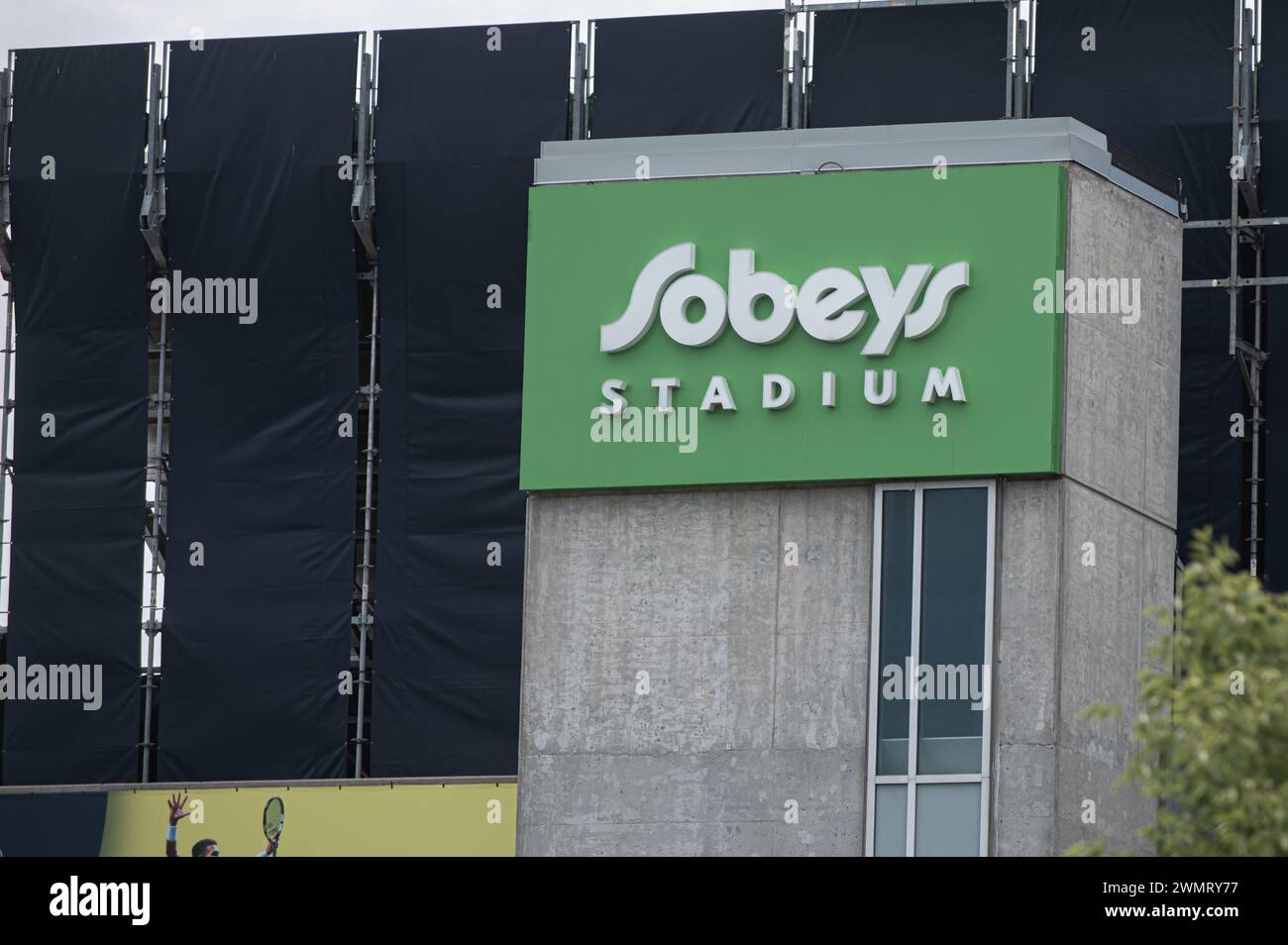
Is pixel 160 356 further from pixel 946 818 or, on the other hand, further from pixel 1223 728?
pixel 1223 728

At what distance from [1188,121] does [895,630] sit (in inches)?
513

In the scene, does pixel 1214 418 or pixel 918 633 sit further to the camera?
pixel 1214 418

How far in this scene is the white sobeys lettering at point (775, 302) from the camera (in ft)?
71.2

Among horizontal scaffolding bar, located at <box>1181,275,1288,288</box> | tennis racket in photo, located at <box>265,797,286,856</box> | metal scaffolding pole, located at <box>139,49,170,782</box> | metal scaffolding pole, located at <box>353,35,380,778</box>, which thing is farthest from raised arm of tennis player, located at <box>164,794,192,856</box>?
horizontal scaffolding bar, located at <box>1181,275,1288,288</box>

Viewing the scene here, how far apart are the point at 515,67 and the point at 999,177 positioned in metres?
13.7

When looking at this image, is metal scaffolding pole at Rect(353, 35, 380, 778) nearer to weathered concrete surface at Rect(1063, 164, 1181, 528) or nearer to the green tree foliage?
weathered concrete surface at Rect(1063, 164, 1181, 528)

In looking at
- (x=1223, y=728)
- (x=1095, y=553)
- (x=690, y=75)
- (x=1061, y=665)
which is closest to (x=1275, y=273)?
(x=690, y=75)

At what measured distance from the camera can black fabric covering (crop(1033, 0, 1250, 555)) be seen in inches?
1227

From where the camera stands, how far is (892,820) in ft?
68.7

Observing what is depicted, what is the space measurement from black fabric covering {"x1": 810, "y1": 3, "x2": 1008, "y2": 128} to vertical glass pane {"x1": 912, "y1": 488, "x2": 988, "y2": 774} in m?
12.3

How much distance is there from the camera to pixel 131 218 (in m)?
35.2

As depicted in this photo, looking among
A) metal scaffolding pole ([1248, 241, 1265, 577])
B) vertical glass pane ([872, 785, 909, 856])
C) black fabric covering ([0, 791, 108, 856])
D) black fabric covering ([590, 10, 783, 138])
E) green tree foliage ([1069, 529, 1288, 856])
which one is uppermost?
black fabric covering ([590, 10, 783, 138])
